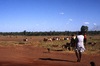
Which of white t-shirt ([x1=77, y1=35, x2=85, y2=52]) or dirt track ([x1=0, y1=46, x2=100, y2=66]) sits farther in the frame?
white t-shirt ([x1=77, y1=35, x2=85, y2=52])

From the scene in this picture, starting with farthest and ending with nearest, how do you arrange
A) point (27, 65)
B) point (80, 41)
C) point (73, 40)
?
point (73, 40), point (80, 41), point (27, 65)

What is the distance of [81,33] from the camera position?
48.9 ft

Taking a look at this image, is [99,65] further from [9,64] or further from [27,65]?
[9,64]

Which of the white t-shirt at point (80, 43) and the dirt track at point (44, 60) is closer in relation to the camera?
the dirt track at point (44, 60)

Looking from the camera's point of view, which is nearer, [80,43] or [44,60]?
[80,43]

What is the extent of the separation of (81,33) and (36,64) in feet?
10.6

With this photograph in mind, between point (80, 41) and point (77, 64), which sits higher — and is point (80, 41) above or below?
above

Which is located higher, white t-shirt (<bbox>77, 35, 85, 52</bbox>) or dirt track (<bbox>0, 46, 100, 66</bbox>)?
white t-shirt (<bbox>77, 35, 85, 52</bbox>)

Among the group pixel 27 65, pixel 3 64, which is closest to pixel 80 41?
pixel 27 65

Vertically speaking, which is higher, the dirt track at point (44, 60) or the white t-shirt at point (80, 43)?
the white t-shirt at point (80, 43)

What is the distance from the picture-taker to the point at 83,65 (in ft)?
45.7

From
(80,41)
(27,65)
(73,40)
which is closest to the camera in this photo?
(27,65)

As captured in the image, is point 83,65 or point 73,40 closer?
point 83,65

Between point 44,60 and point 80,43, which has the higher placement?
point 80,43
